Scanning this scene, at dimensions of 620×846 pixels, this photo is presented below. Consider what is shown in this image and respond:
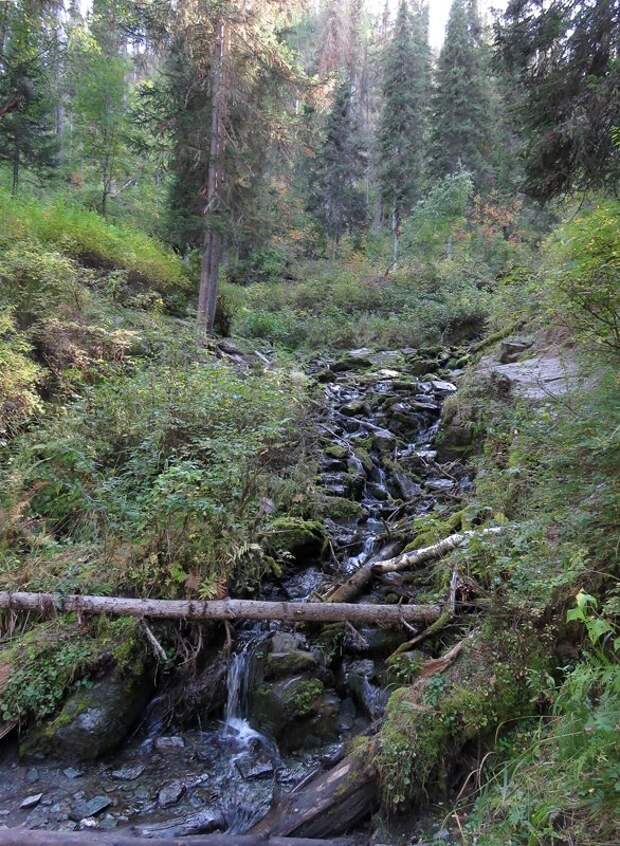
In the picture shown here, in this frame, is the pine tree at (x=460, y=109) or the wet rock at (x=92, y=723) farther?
the pine tree at (x=460, y=109)

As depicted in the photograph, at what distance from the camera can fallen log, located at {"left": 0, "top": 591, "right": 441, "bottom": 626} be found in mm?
4816

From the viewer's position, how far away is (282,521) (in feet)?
21.9

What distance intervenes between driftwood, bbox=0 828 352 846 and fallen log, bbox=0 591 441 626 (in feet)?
5.54

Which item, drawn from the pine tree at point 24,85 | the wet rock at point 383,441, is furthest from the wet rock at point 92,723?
the pine tree at point 24,85

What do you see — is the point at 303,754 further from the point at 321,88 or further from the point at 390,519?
the point at 321,88

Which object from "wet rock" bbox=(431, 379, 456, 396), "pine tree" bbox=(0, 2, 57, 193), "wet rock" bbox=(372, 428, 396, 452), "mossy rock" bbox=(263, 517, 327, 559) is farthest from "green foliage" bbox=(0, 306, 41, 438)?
"wet rock" bbox=(431, 379, 456, 396)

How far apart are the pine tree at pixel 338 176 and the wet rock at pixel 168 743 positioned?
31.0m

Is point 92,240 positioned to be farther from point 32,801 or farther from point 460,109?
point 460,109

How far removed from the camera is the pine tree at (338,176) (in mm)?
31844

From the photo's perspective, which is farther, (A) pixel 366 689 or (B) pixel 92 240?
(B) pixel 92 240

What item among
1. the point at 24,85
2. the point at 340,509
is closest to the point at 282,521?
the point at 340,509

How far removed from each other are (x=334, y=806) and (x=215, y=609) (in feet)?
6.23

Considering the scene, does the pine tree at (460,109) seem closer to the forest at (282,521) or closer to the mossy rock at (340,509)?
the forest at (282,521)

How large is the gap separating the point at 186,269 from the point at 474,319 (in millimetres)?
9628
